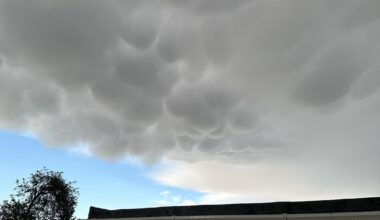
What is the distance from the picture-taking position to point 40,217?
172 ft

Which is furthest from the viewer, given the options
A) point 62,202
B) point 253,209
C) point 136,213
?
point 62,202

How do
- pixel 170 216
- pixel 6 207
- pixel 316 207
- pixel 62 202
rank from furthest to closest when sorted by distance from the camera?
pixel 62 202 < pixel 6 207 < pixel 170 216 < pixel 316 207

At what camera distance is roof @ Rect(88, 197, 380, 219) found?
58.1 feet

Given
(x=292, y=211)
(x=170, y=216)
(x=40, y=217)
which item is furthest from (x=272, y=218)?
(x=40, y=217)

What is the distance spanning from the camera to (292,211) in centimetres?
1959

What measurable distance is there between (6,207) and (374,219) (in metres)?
49.4

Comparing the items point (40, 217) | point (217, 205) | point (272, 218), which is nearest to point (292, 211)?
point (272, 218)

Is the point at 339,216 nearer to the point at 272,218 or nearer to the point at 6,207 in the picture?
the point at 272,218

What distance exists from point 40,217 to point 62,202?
12.5 ft

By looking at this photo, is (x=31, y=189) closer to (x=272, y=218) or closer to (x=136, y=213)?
(x=136, y=213)

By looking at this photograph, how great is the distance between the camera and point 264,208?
20.8 metres

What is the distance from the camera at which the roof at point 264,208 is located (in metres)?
17.7

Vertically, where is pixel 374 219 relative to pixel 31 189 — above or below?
below

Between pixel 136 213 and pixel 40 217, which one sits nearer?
pixel 136 213
